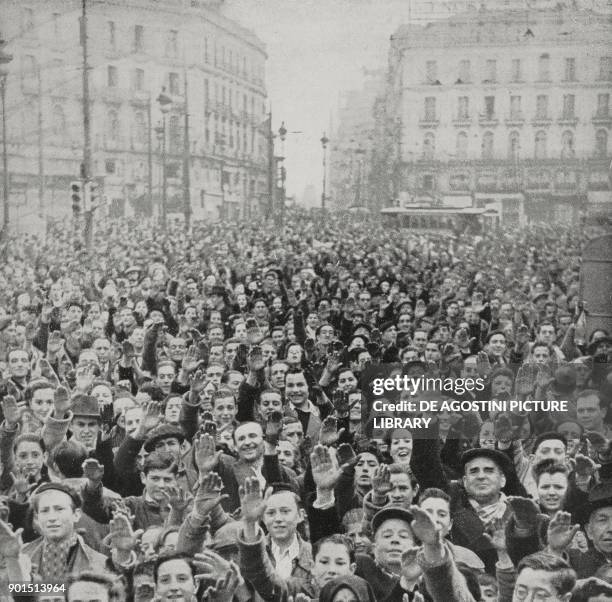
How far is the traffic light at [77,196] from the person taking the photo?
7168 millimetres

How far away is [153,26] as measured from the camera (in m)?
6.88

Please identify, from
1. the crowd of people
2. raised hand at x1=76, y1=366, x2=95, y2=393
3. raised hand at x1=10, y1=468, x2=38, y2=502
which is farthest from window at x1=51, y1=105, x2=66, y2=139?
raised hand at x1=10, y1=468, x2=38, y2=502

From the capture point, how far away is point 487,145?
260 inches

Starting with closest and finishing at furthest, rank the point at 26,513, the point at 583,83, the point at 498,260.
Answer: the point at 26,513 → the point at 583,83 → the point at 498,260

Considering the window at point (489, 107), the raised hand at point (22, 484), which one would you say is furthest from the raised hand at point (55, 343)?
the window at point (489, 107)

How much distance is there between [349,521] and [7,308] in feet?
11.0

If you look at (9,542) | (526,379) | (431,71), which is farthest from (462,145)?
(9,542)

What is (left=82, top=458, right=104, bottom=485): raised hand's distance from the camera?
5617 millimetres

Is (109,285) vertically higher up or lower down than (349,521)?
higher up

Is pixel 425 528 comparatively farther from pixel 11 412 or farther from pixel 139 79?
pixel 139 79

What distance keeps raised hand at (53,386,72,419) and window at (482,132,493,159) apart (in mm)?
3425

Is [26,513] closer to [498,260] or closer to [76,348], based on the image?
[76,348]

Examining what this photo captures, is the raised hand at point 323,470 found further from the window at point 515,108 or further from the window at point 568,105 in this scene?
the window at point 568,105

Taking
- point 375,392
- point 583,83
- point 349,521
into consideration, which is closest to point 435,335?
point 375,392
